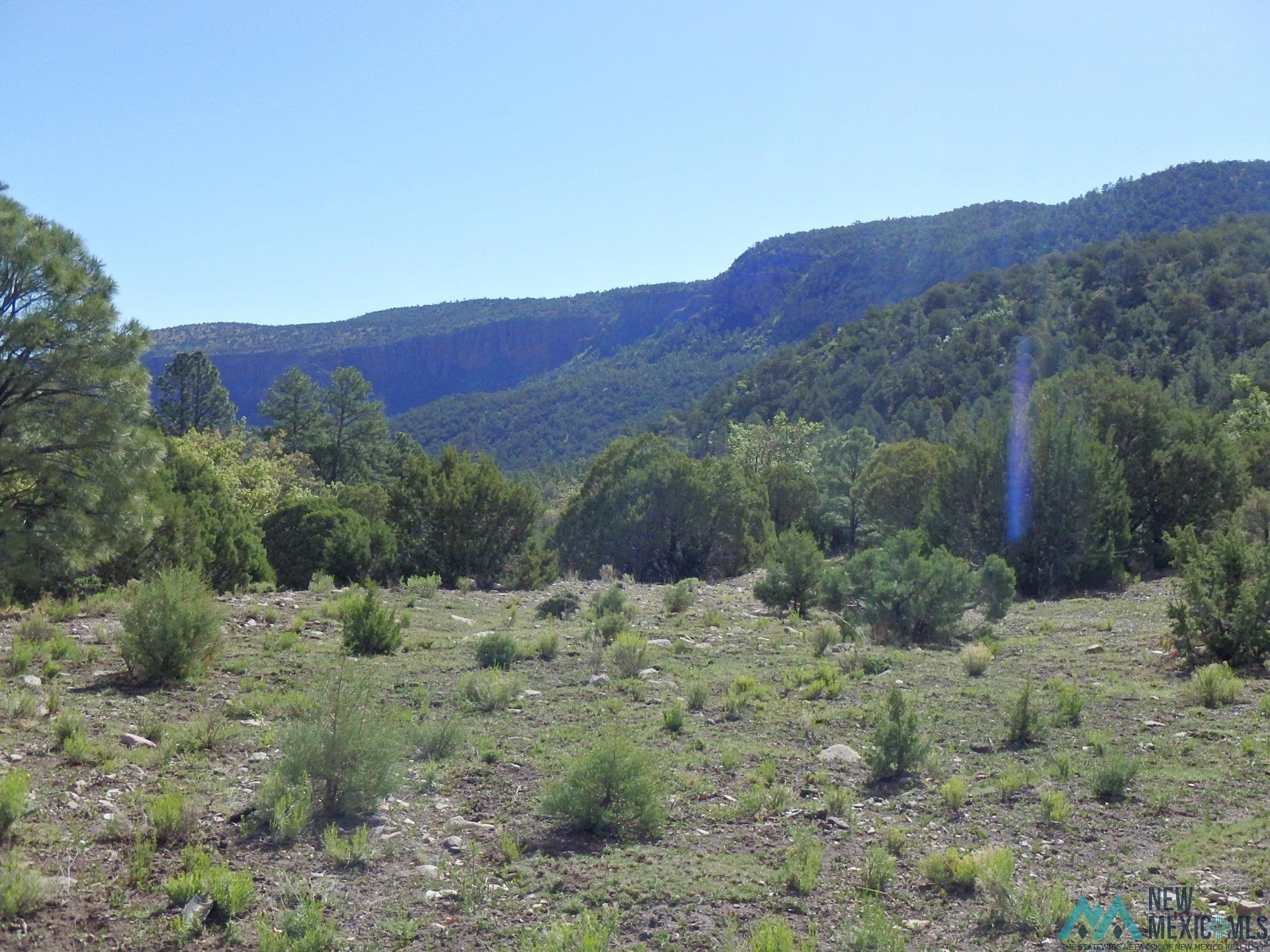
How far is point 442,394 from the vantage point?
611 feet

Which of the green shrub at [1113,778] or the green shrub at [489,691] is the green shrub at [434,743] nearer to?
the green shrub at [489,691]

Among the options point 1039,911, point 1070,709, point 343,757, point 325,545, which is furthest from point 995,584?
point 325,545

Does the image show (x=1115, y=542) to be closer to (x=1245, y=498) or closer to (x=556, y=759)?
(x=1245, y=498)

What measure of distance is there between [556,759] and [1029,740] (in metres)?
4.23

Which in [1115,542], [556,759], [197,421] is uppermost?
[197,421]

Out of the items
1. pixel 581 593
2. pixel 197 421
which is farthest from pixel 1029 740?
pixel 197 421

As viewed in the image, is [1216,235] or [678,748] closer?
[678,748]

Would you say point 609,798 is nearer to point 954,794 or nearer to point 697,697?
point 954,794

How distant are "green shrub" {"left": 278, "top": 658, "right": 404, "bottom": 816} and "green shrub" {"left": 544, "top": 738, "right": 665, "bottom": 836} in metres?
1.17

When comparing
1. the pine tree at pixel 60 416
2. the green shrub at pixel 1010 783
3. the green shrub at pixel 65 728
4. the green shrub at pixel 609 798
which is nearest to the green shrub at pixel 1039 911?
the green shrub at pixel 1010 783

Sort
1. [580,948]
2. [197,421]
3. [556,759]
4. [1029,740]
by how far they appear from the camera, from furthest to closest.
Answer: [197,421]
[1029,740]
[556,759]
[580,948]

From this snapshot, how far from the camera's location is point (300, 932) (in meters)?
4.68

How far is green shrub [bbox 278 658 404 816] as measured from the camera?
6219mm

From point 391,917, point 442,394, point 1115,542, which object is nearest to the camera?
point 391,917
